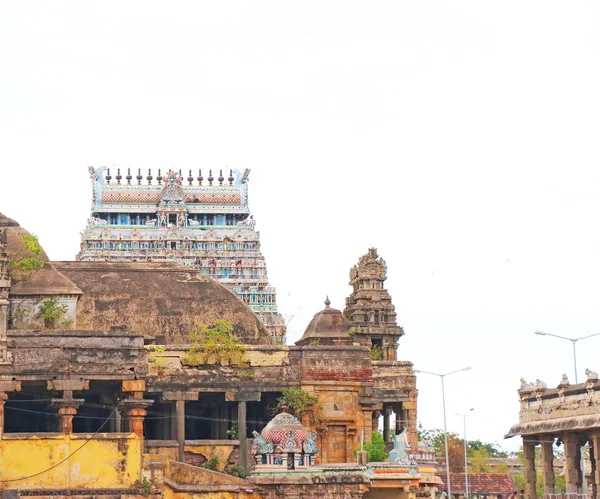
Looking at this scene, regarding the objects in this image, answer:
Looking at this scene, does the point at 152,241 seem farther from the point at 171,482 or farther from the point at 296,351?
the point at 171,482

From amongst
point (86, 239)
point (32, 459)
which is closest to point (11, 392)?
point (32, 459)

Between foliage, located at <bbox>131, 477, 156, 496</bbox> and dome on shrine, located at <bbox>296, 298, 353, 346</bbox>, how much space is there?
14.1 m

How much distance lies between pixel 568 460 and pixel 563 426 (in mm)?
2358

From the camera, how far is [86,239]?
8631 centimetres

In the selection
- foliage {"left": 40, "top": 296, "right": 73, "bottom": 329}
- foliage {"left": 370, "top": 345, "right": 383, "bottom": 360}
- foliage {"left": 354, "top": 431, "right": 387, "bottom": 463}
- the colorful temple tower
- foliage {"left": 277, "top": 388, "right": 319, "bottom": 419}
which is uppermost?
the colorful temple tower

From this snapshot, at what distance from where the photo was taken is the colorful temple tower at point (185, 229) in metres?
85.4

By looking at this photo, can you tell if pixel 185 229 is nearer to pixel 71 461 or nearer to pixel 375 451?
pixel 375 451

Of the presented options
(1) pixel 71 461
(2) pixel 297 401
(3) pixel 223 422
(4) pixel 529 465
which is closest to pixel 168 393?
(3) pixel 223 422

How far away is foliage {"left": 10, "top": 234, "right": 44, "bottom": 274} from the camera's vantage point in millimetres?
48938

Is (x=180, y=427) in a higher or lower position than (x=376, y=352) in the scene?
lower

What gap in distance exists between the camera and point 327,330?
5662cm

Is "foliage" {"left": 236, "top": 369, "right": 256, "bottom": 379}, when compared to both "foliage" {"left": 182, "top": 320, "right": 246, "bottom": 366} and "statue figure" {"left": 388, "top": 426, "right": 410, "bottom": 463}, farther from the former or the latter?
"statue figure" {"left": 388, "top": 426, "right": 410, "bottom": 463}

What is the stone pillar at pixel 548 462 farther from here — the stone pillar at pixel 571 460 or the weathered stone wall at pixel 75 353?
the weathered stone wall at pixel 75 353

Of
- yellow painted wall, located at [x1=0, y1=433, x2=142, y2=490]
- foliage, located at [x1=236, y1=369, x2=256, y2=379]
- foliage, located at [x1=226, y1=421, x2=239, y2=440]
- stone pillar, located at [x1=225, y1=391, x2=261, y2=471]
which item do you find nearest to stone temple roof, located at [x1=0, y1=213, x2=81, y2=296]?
foliage, located at [x1=236, y1=369, x2=256, y2=379]
